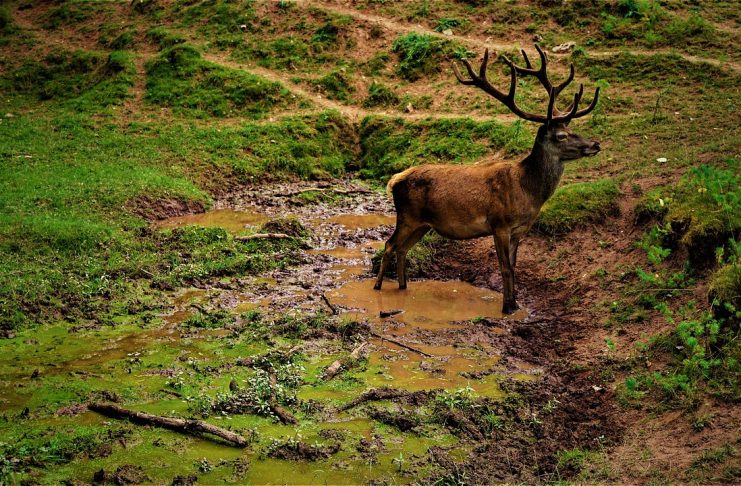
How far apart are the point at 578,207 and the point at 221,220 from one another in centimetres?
701

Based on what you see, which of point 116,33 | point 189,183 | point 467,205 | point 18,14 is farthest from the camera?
point 18,14

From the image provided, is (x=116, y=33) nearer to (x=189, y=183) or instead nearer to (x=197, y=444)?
(x=189, y=183)

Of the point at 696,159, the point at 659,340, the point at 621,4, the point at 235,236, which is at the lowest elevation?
the point at 235,236

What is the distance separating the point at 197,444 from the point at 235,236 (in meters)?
6.96

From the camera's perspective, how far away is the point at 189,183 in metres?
16.8

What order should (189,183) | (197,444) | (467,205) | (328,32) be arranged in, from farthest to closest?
(328,32) → (189,183) → (467,205) → (197,444)

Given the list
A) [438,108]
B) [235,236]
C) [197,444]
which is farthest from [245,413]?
[438,108]

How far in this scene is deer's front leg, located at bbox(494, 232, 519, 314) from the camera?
11.0 meters

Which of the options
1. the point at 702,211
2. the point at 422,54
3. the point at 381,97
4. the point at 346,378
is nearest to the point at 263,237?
the point at 346,378

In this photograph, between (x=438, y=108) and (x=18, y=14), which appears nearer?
(x=438, y=108)

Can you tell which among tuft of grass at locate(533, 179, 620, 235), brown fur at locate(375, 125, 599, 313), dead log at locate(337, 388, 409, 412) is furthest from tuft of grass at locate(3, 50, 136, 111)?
dead log at locate(337, 388, 409, 412)

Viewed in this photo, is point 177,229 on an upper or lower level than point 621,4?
lower

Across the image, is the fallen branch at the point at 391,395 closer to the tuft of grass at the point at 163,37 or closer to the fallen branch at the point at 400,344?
the fallen branch at the point at 400,344

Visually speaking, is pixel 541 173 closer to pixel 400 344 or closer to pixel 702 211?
pixel 702 211
